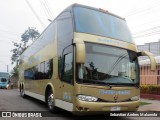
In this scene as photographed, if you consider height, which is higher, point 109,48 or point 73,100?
point 109,48

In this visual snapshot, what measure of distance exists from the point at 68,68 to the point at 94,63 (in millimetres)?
958

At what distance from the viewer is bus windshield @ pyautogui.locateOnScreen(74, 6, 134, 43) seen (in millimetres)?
9117

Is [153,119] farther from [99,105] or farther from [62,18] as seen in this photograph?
[62,18]

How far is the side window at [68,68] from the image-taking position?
8.84 meters

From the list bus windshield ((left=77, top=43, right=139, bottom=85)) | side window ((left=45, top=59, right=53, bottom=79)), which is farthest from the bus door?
side window ((left=45, top=59, right=53, bottom=79))

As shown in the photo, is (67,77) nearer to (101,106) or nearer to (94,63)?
(94,63)

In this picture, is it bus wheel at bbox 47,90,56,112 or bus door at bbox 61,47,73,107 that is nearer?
bus door at bbox 61,47,73,107

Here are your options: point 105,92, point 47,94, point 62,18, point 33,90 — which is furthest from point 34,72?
point 105,92

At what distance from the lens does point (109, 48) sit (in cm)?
899

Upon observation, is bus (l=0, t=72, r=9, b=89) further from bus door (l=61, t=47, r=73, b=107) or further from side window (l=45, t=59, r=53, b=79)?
bus door (l=61, t=47, r=73, b=107)

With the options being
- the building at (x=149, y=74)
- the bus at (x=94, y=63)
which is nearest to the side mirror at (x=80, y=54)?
the bus at (x=94, y=63)

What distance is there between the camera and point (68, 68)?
29.9 feet

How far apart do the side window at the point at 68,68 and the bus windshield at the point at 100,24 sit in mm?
958

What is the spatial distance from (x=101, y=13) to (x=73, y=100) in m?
3.41
